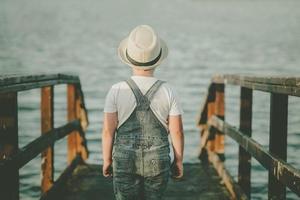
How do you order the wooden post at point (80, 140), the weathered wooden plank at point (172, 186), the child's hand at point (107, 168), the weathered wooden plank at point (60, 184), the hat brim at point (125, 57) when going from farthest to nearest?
the wooden post at point (80, 140) < the weathered wooden plank at point (172, 186) < the weathered wooden plank at point (60, 184) < the child's hand at point (107, 168) < the hat brim at point (125, 57)

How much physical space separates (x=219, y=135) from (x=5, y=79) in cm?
392

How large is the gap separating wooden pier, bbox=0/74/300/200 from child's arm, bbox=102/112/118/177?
2.38ft

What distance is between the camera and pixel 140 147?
3.70 metres

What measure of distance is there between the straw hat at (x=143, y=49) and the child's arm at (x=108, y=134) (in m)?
0.35

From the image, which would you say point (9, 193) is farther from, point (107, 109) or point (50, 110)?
point (50, 110)

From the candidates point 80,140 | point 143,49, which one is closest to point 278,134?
point 143,49

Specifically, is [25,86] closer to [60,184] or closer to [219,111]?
[60,184]

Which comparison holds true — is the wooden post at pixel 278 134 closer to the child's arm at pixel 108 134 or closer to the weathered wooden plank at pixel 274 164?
the weathered wooden plank at pixel 274 164

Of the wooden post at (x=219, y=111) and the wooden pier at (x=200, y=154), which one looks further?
the wooden post at (x=219, y=111)

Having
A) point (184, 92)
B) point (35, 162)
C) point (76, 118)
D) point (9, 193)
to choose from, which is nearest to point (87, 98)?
point (184, 92)

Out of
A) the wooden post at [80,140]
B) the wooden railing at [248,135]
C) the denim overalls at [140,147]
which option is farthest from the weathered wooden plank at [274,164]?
the wooden post at [80,140]

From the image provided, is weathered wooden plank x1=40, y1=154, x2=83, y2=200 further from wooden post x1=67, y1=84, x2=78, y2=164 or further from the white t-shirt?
the white t-shirt

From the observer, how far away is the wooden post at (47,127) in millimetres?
5543

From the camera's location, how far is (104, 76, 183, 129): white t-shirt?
369 centimetres
